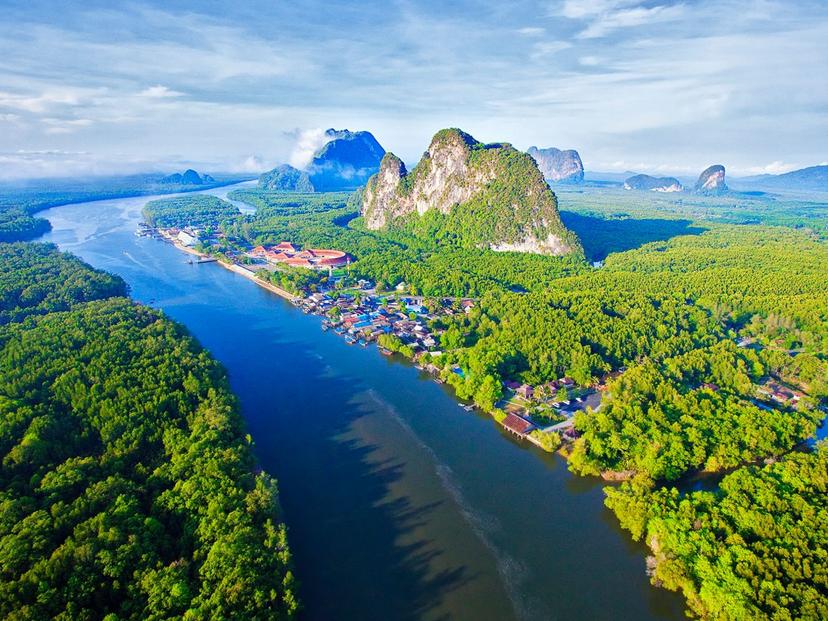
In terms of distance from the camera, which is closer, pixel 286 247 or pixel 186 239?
pixel 286 247

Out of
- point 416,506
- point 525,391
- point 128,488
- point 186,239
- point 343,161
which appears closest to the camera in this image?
point 128,488

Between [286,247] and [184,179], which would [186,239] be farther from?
[184,179]

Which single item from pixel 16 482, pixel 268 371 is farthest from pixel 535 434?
pixel 16 482

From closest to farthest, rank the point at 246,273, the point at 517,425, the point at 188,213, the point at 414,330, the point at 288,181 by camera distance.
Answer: the point at 517,425, the point at 414,330, the point at 246,273, the point at 188,213, the point at 288,181

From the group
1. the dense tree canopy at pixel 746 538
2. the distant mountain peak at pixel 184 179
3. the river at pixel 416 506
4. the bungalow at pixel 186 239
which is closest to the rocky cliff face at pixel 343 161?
the distant mountain peak at pixel 184 179

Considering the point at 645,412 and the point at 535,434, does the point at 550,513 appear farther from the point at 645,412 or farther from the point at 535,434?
the point at 645,412

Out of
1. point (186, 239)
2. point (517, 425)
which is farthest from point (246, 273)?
point (517, 425)
